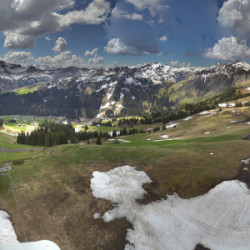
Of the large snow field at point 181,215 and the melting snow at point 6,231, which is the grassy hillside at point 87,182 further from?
the large snow field at point 181,215

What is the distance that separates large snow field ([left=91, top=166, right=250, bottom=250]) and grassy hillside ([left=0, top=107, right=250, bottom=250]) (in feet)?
3.65

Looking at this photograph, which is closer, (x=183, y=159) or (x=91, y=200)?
(x=91, y=200)

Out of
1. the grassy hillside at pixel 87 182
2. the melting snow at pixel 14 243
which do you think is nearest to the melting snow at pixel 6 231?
the melting snow at pixel 14 243

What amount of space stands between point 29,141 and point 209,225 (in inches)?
5869

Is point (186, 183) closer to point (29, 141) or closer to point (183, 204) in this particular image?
point (183, 204)

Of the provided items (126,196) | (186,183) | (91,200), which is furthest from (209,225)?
(91,200)

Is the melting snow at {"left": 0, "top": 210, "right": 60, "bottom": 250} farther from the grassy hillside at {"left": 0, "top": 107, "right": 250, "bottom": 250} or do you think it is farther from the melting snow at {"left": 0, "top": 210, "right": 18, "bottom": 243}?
the grassy hillside at {"left": 0, "top": 107, "right": 250, "bottom": 250}

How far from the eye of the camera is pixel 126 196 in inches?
917

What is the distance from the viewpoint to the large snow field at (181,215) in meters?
18.2

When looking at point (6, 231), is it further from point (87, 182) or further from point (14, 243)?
point (87, 182)

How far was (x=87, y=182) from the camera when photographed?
25.6 meters

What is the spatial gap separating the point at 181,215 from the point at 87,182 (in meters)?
13.0

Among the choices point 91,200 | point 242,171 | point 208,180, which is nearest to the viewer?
point 91,200

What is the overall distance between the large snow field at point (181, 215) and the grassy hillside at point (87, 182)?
111 cm
